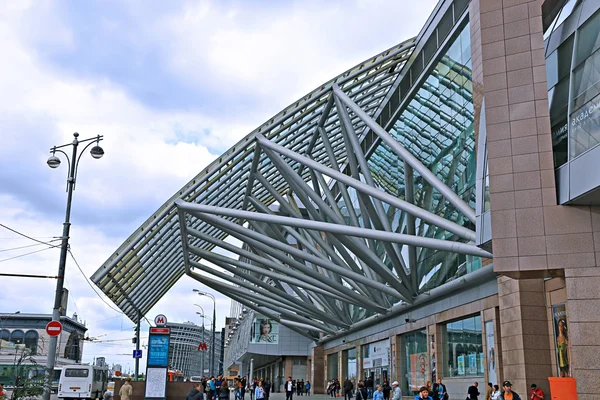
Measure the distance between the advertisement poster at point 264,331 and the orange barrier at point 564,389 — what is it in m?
51.5

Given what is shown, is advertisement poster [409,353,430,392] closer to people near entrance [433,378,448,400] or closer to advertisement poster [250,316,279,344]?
people near entrance [433,378,448,400]

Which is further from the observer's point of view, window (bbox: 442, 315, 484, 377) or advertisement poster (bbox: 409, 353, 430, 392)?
advertisement poster (bbox: 409, 353, 430, 392)

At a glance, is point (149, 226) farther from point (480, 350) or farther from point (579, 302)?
point (579, 302)

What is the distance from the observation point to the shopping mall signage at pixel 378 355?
34.3m

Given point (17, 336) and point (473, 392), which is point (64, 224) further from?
point (17, 336)

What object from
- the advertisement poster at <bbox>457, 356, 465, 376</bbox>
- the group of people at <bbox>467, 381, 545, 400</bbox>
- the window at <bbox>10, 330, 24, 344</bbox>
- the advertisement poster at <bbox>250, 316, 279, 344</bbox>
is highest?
the window at <bbox>10, 330, 24, 344</bbox>

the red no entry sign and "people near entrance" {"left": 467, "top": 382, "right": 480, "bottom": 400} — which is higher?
the red no entry sign

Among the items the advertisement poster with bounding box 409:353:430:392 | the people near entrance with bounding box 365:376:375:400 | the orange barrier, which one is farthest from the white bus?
the orange barrier

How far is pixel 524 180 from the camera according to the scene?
13.5 m

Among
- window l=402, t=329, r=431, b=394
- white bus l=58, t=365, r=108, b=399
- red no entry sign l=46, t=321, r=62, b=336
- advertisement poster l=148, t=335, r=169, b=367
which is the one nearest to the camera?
red no entry sign l=46, t=321, r=62, b=336

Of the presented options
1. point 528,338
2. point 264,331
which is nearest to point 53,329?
point 528,338

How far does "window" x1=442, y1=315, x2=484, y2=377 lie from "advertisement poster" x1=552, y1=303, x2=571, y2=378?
484cm

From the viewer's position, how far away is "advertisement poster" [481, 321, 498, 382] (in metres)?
20.3

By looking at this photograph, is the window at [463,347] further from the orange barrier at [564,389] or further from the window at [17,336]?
the window at [17,336]
